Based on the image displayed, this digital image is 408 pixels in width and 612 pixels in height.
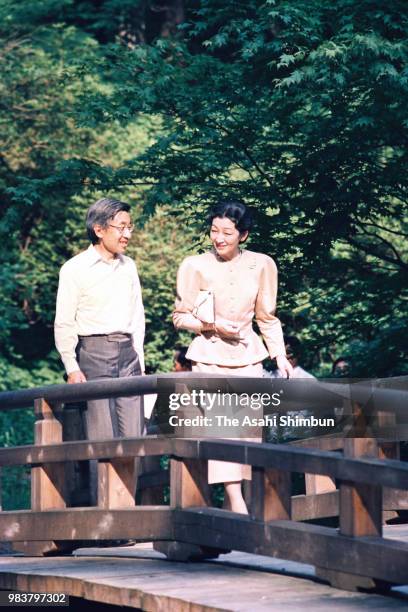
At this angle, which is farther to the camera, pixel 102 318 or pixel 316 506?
pixel 316 506

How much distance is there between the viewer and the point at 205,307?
779cm

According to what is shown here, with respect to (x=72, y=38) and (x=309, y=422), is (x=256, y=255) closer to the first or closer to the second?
(x=309, y=422)

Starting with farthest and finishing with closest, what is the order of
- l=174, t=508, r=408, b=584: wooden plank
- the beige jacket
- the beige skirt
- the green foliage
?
the green foliage < the beige jacket < the beige skirt < l=174, t=508, r=408, b=584: wooden plank

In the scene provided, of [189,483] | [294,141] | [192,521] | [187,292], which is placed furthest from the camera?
[294,141]

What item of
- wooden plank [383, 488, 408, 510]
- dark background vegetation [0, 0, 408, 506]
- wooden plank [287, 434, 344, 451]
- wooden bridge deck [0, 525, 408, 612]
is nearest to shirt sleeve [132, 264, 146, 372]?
wooden bridge deck [0, 525, 408, 612]

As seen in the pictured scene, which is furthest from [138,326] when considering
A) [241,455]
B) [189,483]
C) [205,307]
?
[241,455]

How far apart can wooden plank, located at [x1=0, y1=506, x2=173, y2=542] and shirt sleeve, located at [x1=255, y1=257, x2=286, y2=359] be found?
1208 mm

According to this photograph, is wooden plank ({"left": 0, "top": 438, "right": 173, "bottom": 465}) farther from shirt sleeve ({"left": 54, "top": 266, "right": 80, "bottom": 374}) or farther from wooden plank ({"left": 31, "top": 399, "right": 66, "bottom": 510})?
shirt sleeve ({"left": 54, "top": 266, "right": 80, "bottom": 374})

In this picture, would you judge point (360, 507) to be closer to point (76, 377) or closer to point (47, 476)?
point (76, 377)

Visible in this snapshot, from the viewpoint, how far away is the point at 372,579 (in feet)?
19.9

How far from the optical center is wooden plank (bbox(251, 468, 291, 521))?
6.73 meters

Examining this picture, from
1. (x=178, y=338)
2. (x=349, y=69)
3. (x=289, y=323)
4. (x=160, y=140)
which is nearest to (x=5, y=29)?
(x=178, y=338)

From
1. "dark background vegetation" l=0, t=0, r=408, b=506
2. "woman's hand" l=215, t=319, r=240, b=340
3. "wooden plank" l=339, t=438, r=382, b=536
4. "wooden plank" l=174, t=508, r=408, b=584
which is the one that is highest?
"dark background vegetation" l=0, t=0, r=408, b=506

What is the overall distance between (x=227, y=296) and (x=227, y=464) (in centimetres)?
93
